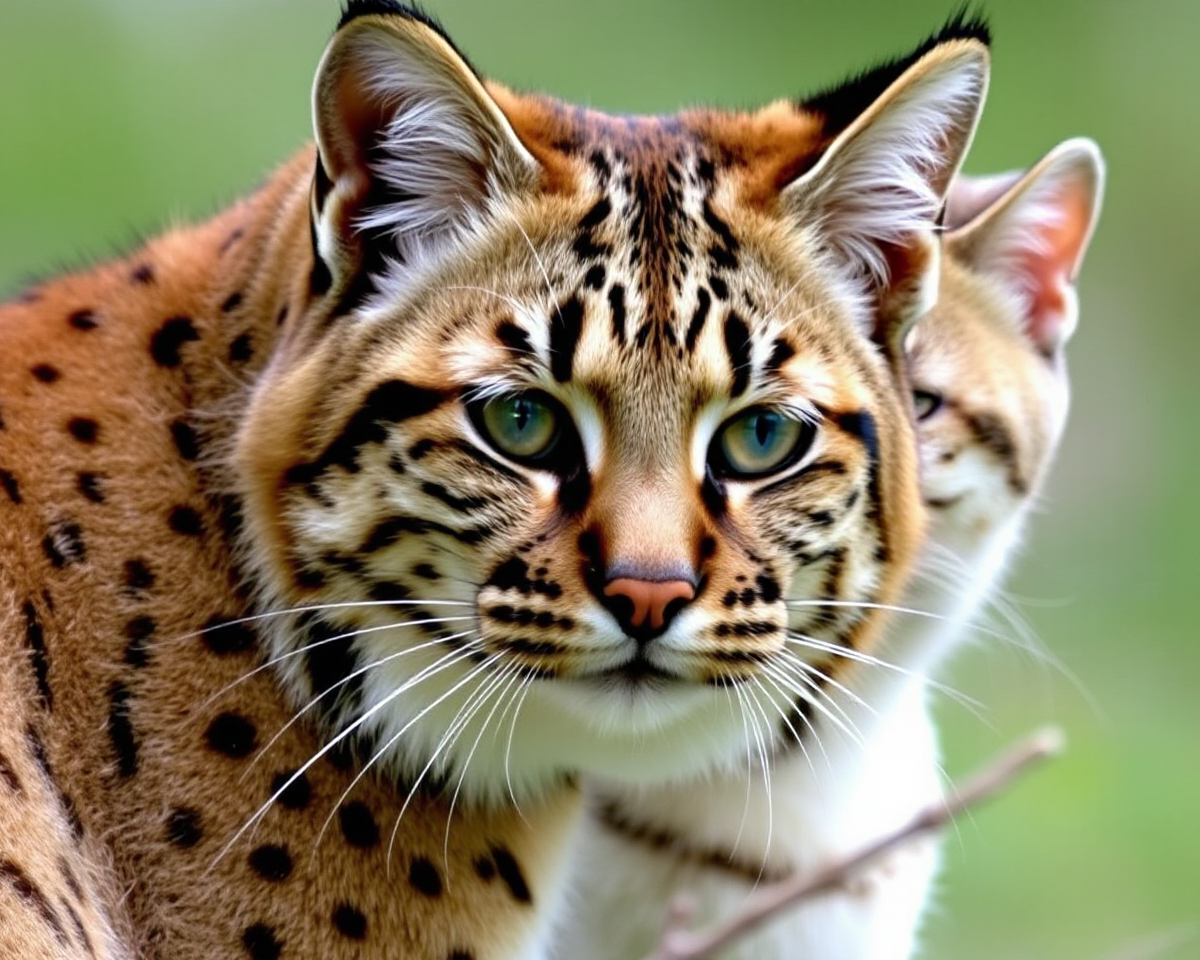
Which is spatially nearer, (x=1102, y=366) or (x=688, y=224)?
(x=688, y=224)

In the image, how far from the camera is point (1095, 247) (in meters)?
12.1

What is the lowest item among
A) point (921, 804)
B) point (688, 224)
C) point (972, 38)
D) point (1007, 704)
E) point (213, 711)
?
point (1007, 704)

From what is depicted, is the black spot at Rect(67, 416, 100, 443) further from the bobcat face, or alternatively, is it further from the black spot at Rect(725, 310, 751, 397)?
the black spot at Rect(725, 310, 751, 397)

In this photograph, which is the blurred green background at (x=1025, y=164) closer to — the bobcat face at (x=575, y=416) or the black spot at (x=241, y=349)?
the bobcat face at (x=575, y=416)

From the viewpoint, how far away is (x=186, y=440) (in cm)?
411

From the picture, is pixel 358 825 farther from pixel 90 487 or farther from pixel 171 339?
pixel 171 339

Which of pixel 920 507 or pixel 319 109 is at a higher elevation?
pixel 319 109

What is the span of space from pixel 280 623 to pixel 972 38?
5.74 ft

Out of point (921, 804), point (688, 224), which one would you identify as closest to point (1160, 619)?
point (921, 804)

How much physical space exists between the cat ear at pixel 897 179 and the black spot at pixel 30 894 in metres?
1.92

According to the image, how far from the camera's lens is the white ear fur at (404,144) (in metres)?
3.72

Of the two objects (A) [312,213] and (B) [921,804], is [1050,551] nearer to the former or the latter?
(B) [921,804]

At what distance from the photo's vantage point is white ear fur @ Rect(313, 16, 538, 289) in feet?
12.2

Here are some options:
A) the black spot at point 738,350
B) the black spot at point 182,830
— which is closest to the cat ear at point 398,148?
the black spot at point 738,350
